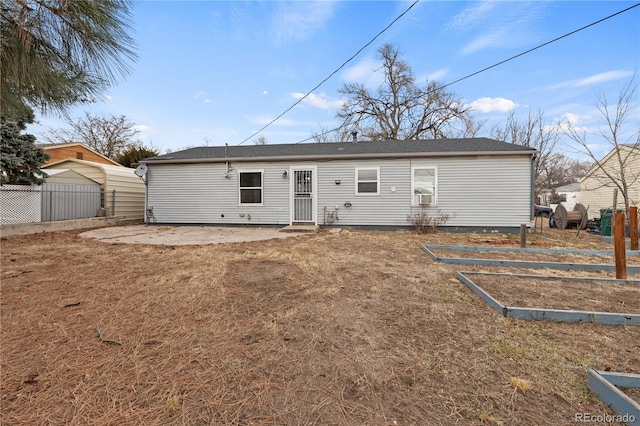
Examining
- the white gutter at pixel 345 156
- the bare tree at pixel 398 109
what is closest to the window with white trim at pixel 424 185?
the white gutter at pixel 345 156

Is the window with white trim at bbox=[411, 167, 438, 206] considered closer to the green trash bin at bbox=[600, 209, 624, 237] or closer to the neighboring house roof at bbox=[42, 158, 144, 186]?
the green trash bin at bbox=[600, 209, 624, 237]

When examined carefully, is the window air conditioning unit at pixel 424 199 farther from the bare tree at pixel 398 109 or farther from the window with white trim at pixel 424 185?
the bare tree at pixel 398 109

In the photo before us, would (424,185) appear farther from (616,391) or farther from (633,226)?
(616,391)

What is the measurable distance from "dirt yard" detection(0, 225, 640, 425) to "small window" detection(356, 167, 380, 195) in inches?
254

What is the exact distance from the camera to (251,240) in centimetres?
787

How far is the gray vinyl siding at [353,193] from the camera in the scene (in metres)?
9.55

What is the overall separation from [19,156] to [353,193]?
1094cm

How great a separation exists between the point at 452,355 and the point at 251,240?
21.2 feet

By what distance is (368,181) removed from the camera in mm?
10352

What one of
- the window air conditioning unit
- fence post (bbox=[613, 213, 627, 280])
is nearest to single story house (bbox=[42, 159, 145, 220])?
the window air conditioning unit

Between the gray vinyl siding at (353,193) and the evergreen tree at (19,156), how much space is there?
3.38 meters

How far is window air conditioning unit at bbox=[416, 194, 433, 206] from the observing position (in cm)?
1001

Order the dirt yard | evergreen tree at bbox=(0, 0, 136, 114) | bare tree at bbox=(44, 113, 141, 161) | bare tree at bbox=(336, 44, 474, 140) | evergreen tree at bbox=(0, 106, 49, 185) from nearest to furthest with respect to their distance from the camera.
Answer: the dirt yard < evergreen tree at bbox=(0, 0, 136, 114) < evergreen tree at bbox=(0, 106, 49, 185) < bare tree at bbox=(336, 44, 474, 140) < bare tree at bbox=(44, 113, 141, 161)

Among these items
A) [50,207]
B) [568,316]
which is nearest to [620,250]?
[568,316]
